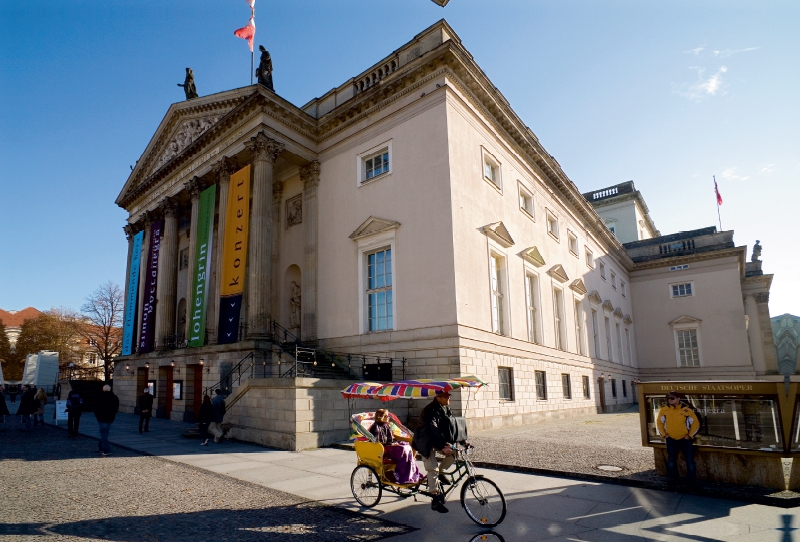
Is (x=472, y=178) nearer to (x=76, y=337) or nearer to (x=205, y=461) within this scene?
(x=205, y=461)

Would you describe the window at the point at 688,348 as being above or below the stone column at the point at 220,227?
below

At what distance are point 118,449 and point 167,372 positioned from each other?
12.5 meters

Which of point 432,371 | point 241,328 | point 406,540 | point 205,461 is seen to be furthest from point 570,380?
point 406,540

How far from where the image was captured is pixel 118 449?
567 inches

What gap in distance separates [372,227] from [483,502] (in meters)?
15.3

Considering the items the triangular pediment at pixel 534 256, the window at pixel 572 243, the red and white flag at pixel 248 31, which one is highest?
the red and white flag at pixel 248 31

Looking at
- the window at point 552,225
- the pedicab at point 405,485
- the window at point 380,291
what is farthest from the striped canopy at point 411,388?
the window at point 552,225

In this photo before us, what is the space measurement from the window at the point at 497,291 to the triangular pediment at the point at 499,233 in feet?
2.38

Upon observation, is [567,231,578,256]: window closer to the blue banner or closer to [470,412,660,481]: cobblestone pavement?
[470,412,660,481]: cobblestone pavement

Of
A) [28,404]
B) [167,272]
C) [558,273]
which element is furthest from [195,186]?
[558,273]

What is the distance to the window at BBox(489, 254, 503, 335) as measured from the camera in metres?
21.1

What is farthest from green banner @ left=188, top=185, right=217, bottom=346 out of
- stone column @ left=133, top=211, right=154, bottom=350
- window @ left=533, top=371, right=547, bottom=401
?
window @ left=533, top=371, right=547, bottom=401

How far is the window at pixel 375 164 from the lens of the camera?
71.5 feet

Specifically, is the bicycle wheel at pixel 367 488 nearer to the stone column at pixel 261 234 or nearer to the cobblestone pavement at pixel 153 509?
the cobblestone pavement at pixel 153 509
